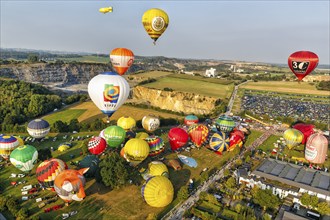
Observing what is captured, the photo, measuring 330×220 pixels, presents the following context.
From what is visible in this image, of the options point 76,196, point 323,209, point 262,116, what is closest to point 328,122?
point 262,116

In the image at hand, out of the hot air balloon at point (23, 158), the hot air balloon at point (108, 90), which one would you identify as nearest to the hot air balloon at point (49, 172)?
the hot air balloon at point (23, 158)

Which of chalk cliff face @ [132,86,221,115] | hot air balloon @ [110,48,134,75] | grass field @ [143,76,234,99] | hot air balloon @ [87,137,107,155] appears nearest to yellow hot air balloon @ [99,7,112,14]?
hot air balloon @ [110,48,134,75]

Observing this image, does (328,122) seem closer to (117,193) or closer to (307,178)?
(307,178)

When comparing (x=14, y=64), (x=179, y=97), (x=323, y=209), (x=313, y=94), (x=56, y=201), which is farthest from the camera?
(x=14, y=64)

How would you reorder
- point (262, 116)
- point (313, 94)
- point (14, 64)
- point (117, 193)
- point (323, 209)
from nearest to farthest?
point (323, 209) → point (117, 193) → point (262, 116) → point (313, 94) → point (14, 64)

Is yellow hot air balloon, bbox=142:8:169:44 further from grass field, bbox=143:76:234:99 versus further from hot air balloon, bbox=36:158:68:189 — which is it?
grass field, bbox=143:76:234:99

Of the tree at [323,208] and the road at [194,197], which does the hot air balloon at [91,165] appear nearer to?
the road at [194,197]
